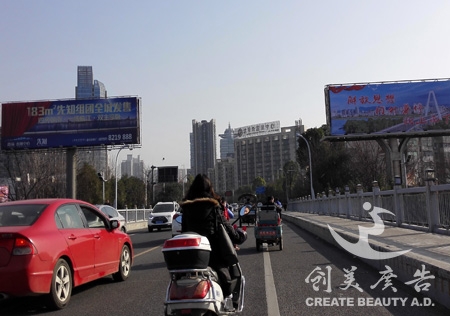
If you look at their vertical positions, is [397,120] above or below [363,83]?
below

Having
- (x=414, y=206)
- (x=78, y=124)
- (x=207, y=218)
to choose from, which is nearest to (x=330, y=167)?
(x=78, y=124)

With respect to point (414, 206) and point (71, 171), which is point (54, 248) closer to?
point (414, 206)

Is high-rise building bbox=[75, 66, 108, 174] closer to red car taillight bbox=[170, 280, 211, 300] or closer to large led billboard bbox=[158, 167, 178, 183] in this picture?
large led billboard bbox=[158, 167, 178, 183]

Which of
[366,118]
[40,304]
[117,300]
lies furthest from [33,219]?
[366,118]

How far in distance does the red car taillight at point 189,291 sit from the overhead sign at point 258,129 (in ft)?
431

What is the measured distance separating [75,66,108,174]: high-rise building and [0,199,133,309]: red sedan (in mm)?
27968

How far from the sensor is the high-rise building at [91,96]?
6671cm

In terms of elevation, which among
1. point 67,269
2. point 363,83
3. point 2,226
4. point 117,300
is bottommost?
point 117,300

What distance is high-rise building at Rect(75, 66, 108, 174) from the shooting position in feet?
219

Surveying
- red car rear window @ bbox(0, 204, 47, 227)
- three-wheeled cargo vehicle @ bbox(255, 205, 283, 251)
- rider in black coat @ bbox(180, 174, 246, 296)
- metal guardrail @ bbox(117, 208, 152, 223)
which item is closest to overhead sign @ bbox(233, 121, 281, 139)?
metal guardrail @ bbox(117, 208, 152, 223)

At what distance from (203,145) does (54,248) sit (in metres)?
148

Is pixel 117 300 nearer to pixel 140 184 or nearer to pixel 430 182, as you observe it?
pixel 430 182

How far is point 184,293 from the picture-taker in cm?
452

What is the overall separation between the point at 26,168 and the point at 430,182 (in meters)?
47.0
